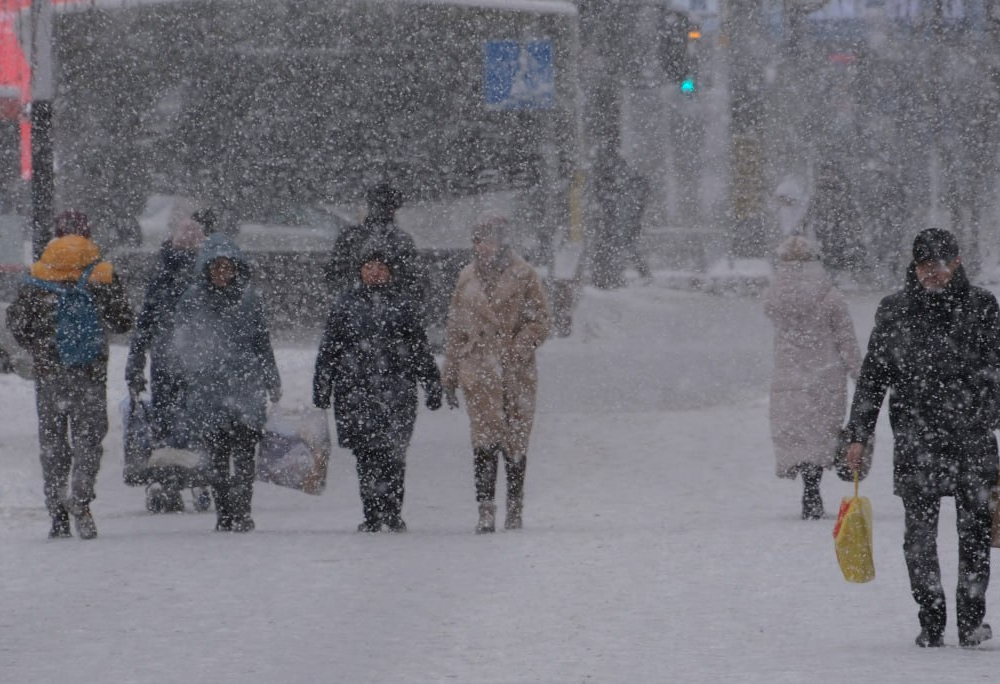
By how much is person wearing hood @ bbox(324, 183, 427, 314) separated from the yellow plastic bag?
12.2 feet

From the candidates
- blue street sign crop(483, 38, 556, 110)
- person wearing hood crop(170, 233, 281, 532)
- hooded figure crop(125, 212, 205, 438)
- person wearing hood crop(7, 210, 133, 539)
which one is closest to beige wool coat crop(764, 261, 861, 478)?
person wearing hood crop(170, 233, 281, 532)

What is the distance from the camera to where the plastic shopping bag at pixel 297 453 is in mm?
9719

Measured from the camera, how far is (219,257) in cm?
945

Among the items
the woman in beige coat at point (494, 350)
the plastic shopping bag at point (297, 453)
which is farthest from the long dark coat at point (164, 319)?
the woman in beige coat at point (494, 350)

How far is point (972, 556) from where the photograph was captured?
248 inches

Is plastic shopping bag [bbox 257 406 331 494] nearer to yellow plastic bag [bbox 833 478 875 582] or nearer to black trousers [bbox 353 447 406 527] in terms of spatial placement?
black trousers [bbox 353 447 406 527]

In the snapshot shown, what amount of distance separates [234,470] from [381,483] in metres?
0.72

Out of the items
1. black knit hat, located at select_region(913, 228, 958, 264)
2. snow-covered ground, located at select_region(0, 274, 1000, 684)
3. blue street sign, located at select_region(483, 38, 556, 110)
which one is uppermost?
blue street sign, located at select_region(483, 38, 556, 110)

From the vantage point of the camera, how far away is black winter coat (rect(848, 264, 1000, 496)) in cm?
630

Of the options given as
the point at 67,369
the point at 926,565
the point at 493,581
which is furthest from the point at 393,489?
the point at 926,565

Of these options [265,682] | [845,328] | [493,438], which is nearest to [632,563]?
[493,438]

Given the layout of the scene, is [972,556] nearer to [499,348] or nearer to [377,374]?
[499,348]

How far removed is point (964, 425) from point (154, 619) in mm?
2863

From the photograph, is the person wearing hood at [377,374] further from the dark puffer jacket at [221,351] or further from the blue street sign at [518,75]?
the blue street sign at [518,75]
